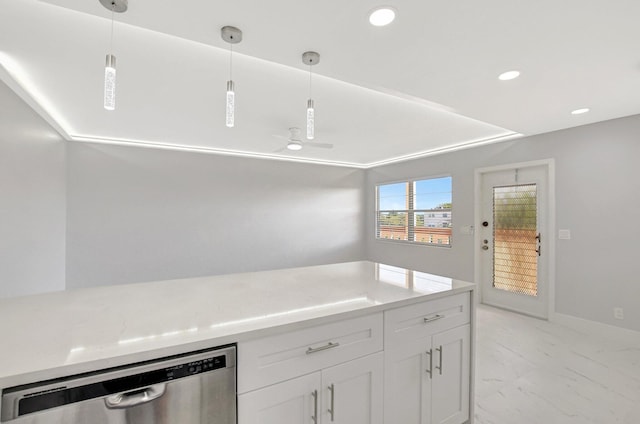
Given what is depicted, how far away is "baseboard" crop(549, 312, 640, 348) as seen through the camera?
9.73 feet

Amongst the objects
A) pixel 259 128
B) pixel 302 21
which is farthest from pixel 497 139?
pixel 302 21

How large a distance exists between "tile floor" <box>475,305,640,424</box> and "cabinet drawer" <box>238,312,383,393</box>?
1291mm

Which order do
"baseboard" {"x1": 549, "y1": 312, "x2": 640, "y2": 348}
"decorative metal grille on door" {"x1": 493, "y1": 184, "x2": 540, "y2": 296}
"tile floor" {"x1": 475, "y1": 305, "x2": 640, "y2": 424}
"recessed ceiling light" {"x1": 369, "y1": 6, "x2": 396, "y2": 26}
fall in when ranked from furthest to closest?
"decorative metal grille on door" {"x1": 493, "y1": 184, "x2": 540, "y2": 296} → "baseboard" {"x1": 549, "y1": 312, "x2": 640, "y2": 348} → "tile floor" {"x1": 475, "y1": 305, "x2": 640, "y2": 424} → "recessed ceiling light" {"x1": 369, "y1": 6, "x2": 396, "y2": 26}

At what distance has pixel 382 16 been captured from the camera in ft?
4.98

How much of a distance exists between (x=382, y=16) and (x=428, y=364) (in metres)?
1.84

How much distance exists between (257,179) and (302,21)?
13.0 ft

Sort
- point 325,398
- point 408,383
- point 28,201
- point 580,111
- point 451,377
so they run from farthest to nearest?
point 580,111
point 28,201
point 451,377
point 408,383
point 325,398

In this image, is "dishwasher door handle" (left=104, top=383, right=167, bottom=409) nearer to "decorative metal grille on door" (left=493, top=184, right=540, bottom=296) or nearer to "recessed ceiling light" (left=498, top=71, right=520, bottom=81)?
"recessed ceiling light" (left=498, top=71, right=520, bottom=81)

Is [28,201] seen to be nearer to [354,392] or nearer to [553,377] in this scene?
[354,392]

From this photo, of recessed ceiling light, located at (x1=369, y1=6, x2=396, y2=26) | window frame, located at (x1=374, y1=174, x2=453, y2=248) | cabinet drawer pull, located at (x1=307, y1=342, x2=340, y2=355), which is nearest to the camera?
cabinet drawer pull, located at (x1=307, y1=342, x2=340, y2=355)

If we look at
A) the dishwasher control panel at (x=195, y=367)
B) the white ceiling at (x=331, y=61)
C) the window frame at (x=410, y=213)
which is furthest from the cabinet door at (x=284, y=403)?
the window frame at (x=410, y=213)

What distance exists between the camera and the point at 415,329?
1466mm

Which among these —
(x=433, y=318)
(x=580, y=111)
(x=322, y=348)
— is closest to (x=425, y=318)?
(x=433, y=318)

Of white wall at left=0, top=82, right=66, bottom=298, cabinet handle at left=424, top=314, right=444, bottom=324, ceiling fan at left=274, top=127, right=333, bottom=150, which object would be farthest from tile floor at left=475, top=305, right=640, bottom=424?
white wall at left=0, top=82, right=66, bottom=298
